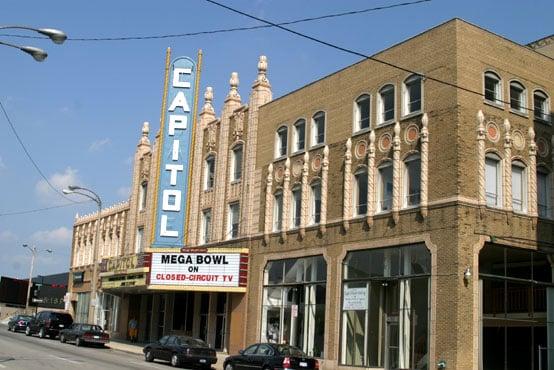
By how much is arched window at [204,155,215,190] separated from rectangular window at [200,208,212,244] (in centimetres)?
149

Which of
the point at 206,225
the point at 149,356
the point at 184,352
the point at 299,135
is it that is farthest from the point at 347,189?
the point at 206,225

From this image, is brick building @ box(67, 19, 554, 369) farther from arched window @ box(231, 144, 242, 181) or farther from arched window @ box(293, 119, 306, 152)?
arched window @ box(231, 144, 242, 181)

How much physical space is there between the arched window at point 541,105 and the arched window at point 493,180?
3.36 meters

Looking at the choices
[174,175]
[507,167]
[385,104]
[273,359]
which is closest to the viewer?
[273,359]

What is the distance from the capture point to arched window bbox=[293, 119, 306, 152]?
34844 millimetres

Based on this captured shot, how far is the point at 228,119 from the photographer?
41.0m

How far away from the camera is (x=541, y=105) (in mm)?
29281

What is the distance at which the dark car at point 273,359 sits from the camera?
77.6 feet

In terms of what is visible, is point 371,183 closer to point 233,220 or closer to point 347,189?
point 347,189

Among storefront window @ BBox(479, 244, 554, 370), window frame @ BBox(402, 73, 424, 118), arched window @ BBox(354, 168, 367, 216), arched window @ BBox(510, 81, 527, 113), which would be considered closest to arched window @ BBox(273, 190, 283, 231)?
arched window @ BBox(354, 168, 367, 216)

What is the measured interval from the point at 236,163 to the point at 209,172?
307 centimetres

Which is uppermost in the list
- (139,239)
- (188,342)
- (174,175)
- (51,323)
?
(174,175)

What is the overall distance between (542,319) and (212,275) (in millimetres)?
16732

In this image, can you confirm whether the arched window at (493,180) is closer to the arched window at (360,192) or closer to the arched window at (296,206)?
the arched window at (360,192)
